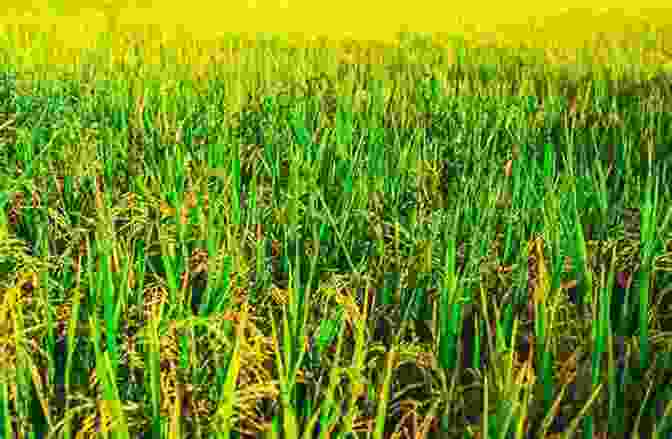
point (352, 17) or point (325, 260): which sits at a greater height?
point (352, 17)

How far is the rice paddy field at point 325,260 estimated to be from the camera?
1.13 metres

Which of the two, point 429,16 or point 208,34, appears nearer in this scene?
point 208,34

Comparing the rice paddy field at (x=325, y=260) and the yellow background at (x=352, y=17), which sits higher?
the yellow background at (x=352, y=17)

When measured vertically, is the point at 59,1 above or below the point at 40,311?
above

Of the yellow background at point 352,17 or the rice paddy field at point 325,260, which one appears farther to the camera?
the yellow background at point 352,17

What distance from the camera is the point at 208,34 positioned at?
21.5 feet

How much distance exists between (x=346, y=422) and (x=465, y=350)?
1.85 ft

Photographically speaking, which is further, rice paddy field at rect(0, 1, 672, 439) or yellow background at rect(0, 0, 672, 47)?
yellow background at rect(0, 0, 672, 47)

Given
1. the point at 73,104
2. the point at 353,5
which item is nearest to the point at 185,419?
the point at 73,104

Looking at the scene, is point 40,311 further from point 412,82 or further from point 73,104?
point 412,82

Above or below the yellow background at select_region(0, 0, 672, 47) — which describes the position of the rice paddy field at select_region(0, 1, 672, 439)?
below

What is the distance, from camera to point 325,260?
5.72ft

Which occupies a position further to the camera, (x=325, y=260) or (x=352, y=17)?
(x=352, y=17)

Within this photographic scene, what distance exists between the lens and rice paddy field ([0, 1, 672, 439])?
1.13 m
